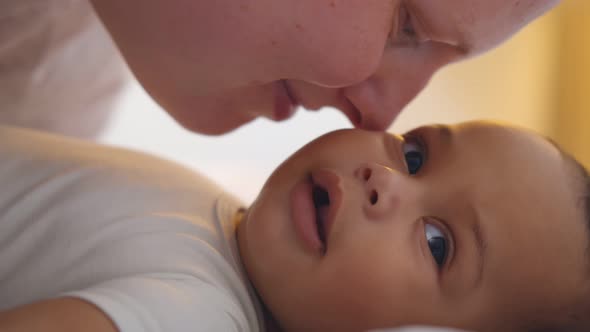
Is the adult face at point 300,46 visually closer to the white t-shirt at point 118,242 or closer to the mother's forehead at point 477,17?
the mother's forehead at point 477,17

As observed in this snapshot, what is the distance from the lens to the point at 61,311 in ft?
2.18

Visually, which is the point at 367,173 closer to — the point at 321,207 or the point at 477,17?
the point at 321,207

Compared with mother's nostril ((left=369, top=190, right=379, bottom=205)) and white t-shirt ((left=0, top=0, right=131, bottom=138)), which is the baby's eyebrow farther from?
white t-shirt ((left=0, top=0, right=131, bottom=138))

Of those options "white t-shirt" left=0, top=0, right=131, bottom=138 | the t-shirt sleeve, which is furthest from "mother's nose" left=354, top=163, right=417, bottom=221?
"white t-shirt" left=0, top=0, right=131, bottom=138

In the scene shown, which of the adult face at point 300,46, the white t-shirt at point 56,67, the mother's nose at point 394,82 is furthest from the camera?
the white t-shirt at point 56,67

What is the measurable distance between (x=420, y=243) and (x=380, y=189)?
9 centimetres

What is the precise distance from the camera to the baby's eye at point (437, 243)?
2.81 feet

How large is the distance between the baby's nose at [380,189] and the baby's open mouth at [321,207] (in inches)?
2.2

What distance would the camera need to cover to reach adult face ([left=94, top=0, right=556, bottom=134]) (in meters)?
0.79

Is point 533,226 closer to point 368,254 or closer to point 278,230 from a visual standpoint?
point 368,254

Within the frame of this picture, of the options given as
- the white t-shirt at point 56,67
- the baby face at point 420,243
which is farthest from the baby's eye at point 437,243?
the white t-shirt at point 56,67

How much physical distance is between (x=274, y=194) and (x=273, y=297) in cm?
14

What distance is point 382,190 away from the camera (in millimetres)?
847

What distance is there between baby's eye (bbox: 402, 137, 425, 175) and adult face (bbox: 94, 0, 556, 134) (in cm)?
5
